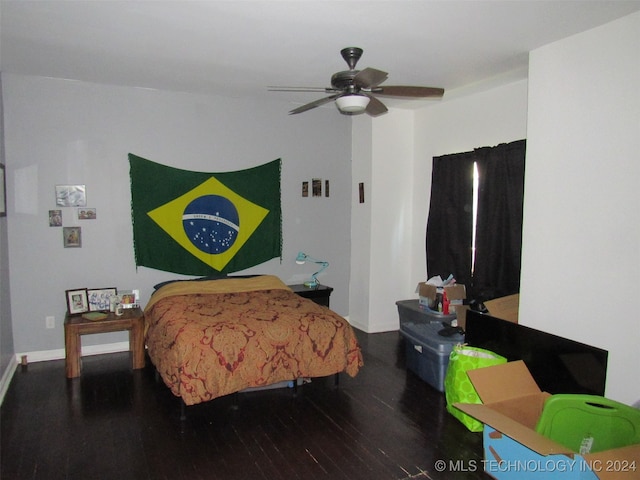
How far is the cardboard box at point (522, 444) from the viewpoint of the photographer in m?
1.99

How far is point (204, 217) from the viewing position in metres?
4.57

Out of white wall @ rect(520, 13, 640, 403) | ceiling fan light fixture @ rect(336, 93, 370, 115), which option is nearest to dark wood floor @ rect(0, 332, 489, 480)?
white wall @ rect(520, 13, 640, 403)

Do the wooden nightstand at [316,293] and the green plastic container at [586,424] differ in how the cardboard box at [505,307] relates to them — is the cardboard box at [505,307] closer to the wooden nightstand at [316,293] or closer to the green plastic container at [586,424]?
the green plastic container at [586,424]

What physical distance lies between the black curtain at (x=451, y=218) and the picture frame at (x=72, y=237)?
347 cm

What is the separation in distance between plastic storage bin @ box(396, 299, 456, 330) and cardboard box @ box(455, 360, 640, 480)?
1239mm

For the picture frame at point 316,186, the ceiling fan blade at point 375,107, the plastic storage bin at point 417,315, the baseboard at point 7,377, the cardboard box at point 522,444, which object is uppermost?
the ceiling fan blade at point 375,107

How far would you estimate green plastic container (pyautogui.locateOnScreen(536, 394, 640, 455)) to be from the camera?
2.32m

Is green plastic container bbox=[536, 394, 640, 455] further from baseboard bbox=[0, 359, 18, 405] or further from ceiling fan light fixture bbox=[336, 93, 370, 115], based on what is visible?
baseboard bbox=[0, 359, 18, 405]

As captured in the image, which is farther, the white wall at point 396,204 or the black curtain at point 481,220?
the white wall at point 396,204

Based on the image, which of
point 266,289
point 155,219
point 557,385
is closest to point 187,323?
point 266,289

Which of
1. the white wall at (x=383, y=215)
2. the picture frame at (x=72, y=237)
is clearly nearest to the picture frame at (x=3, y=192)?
the picture frame at (x=72, y=237)

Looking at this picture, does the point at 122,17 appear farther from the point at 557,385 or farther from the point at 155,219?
the point at 557,385

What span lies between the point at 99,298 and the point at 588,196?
405cm

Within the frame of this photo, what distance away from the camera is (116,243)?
4.28 m
